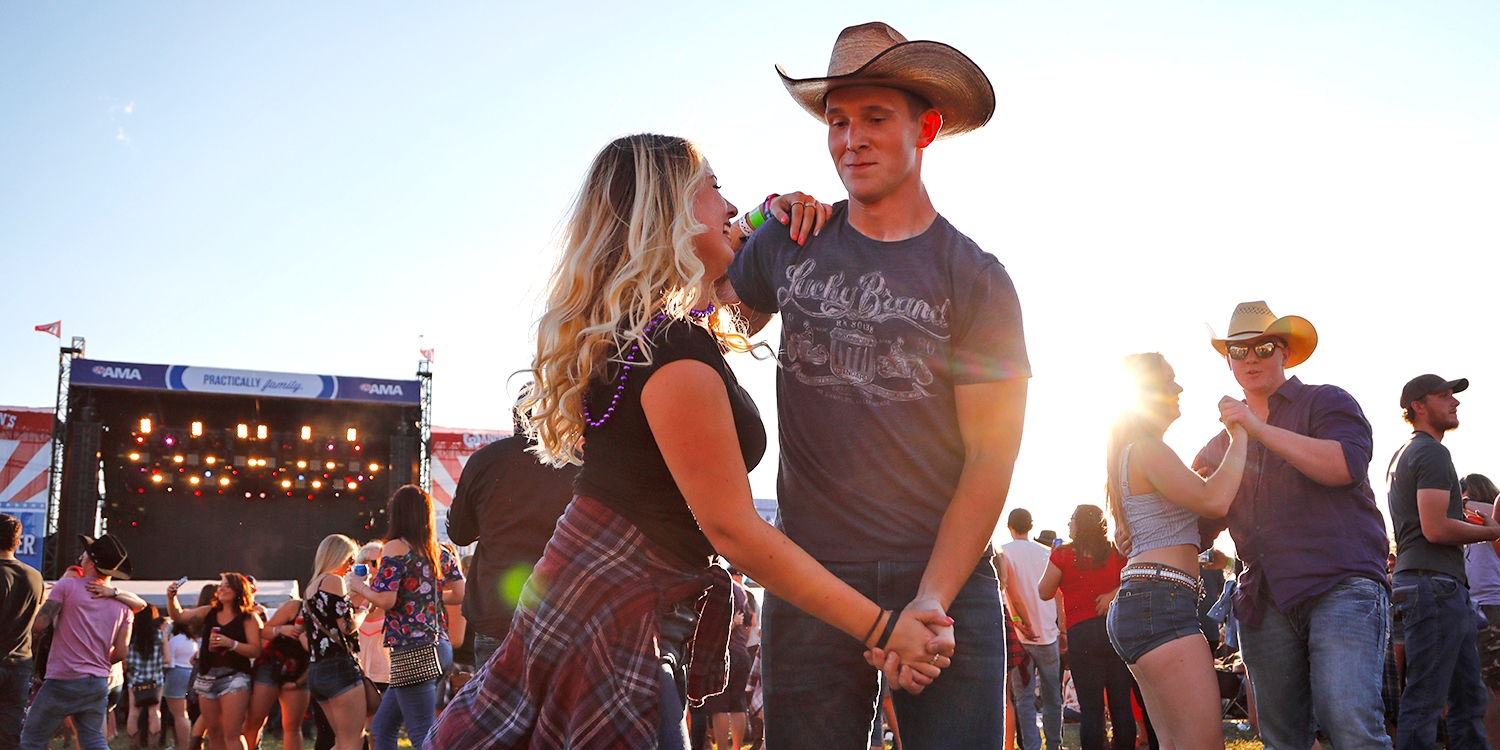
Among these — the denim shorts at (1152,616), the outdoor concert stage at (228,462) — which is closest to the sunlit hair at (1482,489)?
the denim shorts at (1152,616)

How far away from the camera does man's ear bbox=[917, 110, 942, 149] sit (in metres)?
2.49

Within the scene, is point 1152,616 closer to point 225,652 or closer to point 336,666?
point 336,666

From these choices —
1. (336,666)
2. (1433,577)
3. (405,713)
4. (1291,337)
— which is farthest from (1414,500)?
(336,666)

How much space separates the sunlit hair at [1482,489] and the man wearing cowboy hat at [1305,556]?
505cm

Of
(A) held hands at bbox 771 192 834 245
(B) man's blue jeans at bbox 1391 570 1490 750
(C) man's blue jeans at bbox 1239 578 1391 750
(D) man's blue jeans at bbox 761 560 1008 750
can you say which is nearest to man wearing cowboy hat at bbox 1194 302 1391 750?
(C) man's blue jeans at bbox 1239 578 1391 750

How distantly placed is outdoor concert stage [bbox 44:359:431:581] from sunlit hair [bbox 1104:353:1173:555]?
17597 millimetres

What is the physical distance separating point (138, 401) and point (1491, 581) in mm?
21013

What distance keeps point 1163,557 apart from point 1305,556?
0.50m

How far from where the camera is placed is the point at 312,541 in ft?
70.3

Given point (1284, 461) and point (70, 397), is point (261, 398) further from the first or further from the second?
point (1284, 461)

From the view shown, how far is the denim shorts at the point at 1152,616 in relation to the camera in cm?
359

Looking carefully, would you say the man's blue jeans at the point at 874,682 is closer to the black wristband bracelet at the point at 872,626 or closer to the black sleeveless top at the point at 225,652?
the black wristband bracelet at the point at 872,626

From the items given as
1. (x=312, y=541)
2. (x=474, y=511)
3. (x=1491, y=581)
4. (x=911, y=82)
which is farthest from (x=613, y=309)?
(x=312, y=541)

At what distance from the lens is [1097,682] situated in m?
6.45
